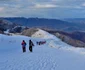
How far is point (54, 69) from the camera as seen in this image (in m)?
17.5

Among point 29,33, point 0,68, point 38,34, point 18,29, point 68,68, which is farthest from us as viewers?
point 18,29

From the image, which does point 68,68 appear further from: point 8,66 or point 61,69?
point 8,66

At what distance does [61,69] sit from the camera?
17.9 meters

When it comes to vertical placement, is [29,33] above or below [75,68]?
below

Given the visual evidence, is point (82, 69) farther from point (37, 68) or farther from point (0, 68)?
point (0, 68)

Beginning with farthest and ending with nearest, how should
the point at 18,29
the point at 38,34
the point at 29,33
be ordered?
the point at 18,29 < the point at 29,33 < the point at 38,34

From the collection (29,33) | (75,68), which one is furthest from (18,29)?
(75,68)

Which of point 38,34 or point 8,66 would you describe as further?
point 38,34

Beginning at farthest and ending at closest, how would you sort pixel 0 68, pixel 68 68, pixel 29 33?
pixel 29 33
pixel 68 68
pixel 0 68

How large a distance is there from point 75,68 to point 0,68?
15.5 feet

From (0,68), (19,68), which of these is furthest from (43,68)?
(0,68)

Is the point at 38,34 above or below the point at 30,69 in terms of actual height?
below

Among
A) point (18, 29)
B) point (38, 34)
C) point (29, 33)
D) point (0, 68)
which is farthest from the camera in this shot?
point (18, 29)

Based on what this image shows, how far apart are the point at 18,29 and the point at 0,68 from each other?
10839 centimetres
